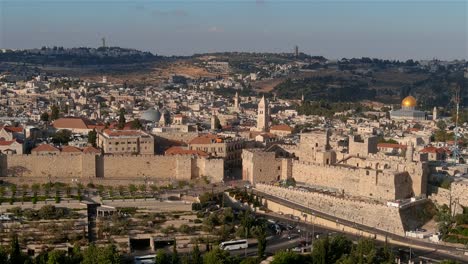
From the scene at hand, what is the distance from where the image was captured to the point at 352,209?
27750mm

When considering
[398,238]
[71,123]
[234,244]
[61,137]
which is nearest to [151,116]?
[71,123]

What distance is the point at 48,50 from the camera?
154500 mm

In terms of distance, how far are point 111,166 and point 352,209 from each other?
1091 cm

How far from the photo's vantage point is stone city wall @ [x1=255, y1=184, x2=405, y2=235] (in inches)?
1045

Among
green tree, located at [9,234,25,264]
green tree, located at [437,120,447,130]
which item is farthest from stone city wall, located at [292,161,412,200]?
green tree, located at [437,120,447,130]

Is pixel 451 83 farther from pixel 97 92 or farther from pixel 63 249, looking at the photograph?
pixel 63 249

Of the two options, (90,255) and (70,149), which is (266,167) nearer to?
(70,149)

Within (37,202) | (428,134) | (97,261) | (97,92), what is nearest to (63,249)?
(97,261)

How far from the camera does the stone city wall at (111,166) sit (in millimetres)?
31734

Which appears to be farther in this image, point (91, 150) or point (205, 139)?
point (205, 139)

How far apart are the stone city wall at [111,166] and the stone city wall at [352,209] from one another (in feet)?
13.5

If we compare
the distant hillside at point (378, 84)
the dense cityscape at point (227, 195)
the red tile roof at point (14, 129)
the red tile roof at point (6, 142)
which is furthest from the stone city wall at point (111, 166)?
the distant hillside at point (378, 84)

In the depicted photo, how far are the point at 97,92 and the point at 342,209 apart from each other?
54.7 meters

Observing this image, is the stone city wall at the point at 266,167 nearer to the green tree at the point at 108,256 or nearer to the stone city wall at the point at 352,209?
the stone city wall at the point at 352,209
